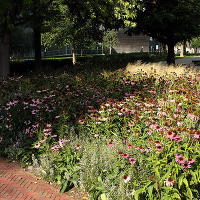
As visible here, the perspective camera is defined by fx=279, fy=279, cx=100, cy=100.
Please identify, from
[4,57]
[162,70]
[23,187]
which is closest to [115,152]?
[23,187]

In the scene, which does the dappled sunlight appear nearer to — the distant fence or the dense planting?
the dense planting

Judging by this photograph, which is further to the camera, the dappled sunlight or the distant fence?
the distant fence

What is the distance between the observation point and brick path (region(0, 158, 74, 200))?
4.08 meters

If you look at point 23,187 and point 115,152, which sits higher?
point 115,152

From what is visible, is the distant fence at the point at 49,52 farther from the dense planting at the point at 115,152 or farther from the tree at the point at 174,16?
the dense planting at the point at 115,152

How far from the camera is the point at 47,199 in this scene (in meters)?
4.01

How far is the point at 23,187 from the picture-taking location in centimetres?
435

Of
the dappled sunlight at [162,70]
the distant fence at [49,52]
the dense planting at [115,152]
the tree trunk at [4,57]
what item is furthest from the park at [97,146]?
the distant fence at [49,52]

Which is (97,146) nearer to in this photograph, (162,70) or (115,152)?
(115,152)

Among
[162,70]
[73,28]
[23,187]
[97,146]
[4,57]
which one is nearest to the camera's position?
[23,187]

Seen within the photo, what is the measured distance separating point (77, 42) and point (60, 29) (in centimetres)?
210

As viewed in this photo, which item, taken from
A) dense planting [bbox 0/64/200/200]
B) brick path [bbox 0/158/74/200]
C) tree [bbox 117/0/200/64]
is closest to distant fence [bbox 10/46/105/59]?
tree [bbox 117/0/200/64]

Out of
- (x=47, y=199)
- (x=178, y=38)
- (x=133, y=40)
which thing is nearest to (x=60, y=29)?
(x=178, y=38)

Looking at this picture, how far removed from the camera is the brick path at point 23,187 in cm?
408
